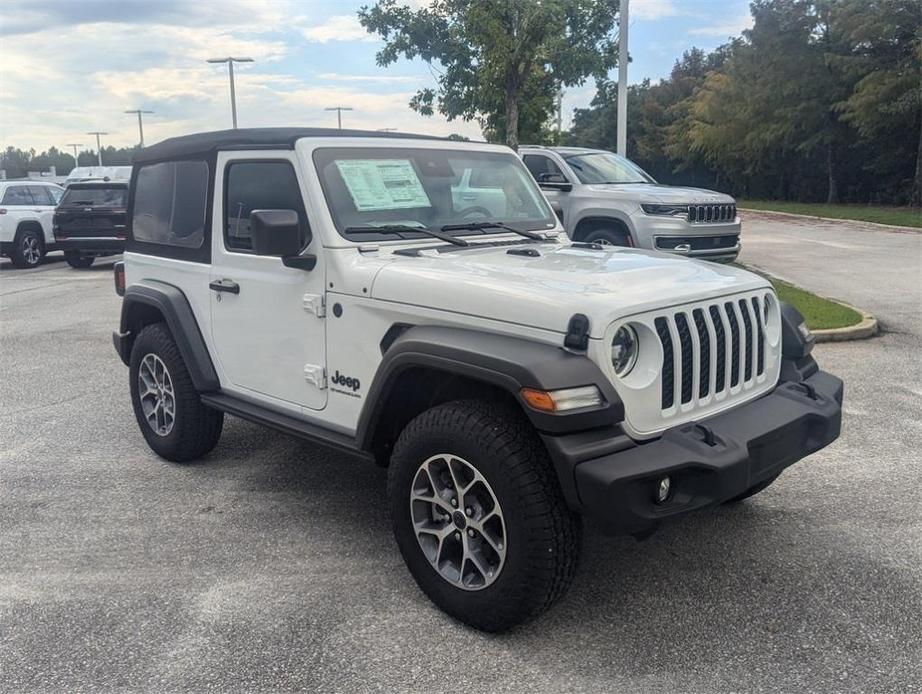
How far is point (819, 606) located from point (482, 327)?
1809mm

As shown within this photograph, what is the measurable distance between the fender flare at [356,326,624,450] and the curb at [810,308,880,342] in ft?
19.4

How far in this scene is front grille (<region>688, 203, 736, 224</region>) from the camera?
10.6 meters

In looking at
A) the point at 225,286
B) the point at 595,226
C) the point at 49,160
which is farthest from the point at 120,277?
the point at 49,160

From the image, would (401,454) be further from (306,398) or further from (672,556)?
(672,556)

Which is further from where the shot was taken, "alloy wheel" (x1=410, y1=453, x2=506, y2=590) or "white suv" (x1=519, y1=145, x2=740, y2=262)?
"white suv" (x1=519, y1=145, x2=740, y2=262)

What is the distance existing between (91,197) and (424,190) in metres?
13.6

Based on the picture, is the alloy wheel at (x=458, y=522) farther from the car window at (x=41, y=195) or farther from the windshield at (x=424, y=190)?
the car window at (x=41, y=195)

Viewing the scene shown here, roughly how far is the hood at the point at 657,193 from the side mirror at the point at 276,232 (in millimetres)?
7503

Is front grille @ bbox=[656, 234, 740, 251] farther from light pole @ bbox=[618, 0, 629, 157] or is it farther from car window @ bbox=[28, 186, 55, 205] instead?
car window @ bbox=[28, 186, 55, 205]

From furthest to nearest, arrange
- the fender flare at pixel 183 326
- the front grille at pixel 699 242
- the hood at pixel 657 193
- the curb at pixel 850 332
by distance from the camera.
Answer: the hood at pixel 657 193, the front grille at pixel 699 242, the curb at pixel 850 332, the fender flare at pixel 183 326

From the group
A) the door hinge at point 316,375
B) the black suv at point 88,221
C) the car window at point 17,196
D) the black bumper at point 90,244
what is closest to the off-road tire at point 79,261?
the black suv at point 88,221

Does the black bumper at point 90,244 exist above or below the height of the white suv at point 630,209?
below

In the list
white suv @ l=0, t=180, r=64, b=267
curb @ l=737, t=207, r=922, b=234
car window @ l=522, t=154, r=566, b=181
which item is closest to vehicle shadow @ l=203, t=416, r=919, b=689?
car window @ l=522, t=154, r=566, b=181

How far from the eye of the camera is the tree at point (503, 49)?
1648cm
